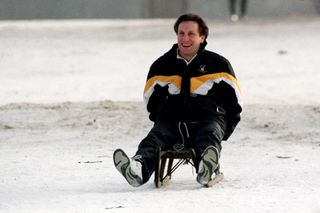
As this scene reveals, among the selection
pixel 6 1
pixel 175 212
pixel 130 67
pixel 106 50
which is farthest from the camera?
pixel 6 1

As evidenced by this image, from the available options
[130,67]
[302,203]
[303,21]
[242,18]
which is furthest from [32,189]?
[242,18]

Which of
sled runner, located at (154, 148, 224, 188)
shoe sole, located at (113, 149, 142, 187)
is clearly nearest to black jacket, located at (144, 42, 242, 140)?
sled runner, located at (154, 148, 224, 188)

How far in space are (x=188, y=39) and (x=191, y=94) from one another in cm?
34

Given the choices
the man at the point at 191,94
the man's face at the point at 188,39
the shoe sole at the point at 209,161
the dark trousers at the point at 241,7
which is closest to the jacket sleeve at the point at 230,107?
the man at the point at 191,94

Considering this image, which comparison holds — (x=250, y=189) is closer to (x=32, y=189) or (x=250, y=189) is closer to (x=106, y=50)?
(x=32, y=189)

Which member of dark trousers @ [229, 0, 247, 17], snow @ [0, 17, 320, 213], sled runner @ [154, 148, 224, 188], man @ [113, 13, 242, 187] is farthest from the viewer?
dark trousers @ [229, 0, 247, 17]

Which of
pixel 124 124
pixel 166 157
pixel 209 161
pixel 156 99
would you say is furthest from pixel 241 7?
pixel 209 161

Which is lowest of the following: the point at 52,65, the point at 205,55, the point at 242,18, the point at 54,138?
the point at 242,18

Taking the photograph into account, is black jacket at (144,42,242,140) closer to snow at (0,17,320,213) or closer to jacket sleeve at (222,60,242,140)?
jacket sleeve at (222,60,242,140)

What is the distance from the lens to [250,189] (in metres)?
6.11

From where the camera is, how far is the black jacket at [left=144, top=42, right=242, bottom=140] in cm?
632

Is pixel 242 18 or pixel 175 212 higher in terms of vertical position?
pixel 175 212

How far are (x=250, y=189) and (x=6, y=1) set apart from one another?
966 inches

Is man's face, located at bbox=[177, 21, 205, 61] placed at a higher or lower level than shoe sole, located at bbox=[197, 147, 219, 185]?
higher
